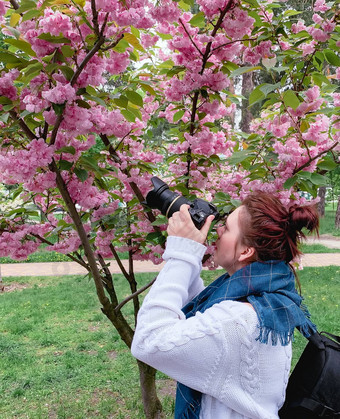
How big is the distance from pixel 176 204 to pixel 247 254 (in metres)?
0.25

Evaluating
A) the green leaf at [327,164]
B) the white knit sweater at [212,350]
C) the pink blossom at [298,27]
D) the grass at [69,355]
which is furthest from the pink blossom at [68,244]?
the grass at [69,355]

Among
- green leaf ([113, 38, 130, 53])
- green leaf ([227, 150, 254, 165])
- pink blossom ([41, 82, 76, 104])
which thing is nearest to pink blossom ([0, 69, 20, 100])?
pink blossom ([41, 82, 76, 104])

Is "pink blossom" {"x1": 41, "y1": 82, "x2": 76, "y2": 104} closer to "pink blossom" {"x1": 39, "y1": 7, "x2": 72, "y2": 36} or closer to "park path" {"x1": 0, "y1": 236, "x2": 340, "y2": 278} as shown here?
"pink blossom" {"x1": 39, "y1": 7, "x2": 72, "y2": 36}

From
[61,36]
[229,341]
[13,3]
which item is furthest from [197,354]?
[13,3]

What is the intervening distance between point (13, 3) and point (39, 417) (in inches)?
114

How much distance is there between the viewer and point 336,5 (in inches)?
68.8

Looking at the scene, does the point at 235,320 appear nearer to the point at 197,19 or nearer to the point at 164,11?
the point at 164,11

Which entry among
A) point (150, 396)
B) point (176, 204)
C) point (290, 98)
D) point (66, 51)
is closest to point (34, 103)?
point (66, 51)

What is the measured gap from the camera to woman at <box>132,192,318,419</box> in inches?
40.0

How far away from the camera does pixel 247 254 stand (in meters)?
1.20

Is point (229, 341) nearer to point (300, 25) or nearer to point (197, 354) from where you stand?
point (197, 354)

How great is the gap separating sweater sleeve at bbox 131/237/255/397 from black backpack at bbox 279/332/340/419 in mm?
295

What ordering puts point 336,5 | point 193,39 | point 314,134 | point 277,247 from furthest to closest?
point 314,134 < point 193,39 < point 336,5 < point 277,247

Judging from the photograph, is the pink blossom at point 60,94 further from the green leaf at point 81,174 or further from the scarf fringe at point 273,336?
the scarf fringe at point 273,336
